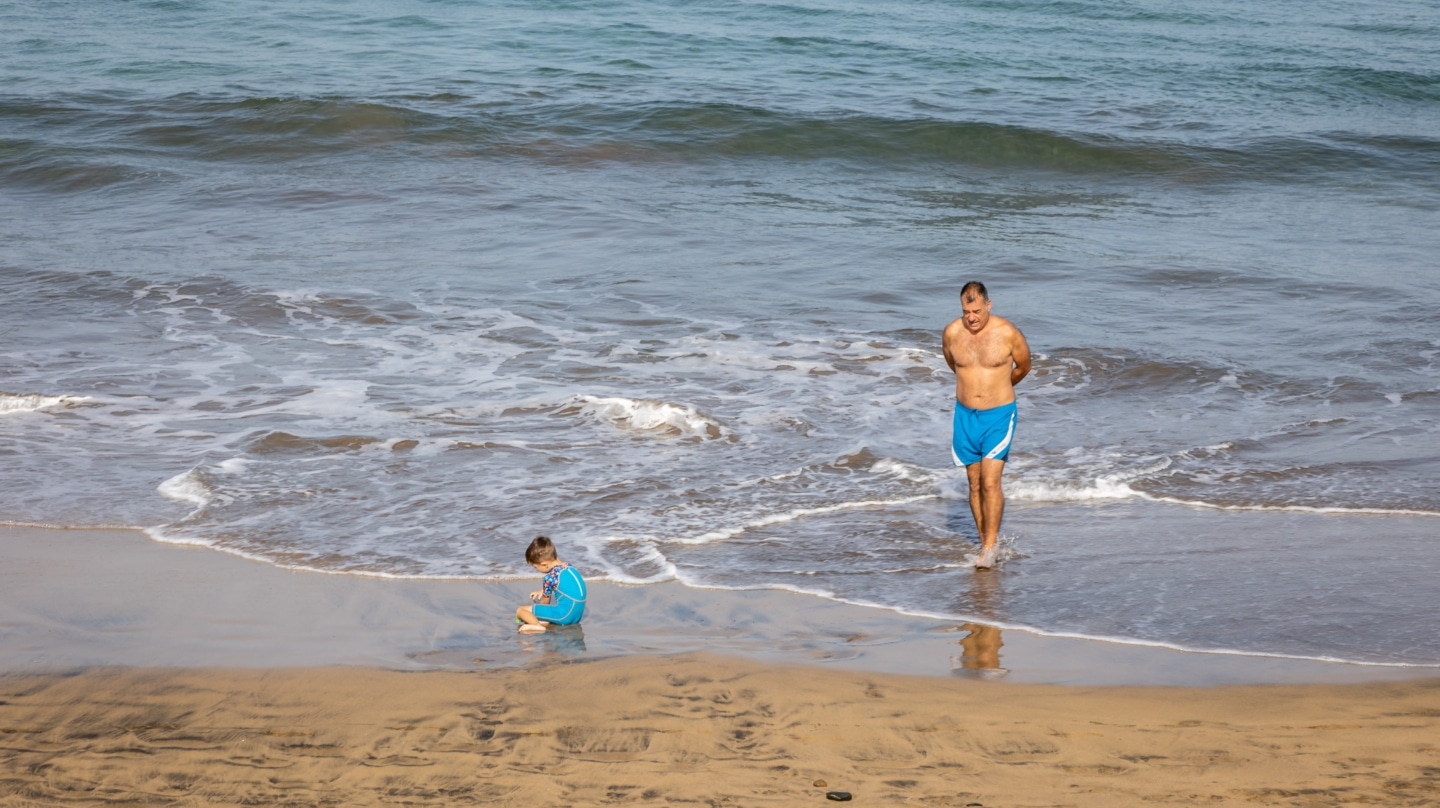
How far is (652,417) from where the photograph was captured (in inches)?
319

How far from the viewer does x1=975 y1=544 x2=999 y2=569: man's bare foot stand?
19.2 ft

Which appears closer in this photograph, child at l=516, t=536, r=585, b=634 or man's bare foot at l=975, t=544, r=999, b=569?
child at l=516, t=536, r=585, b=634

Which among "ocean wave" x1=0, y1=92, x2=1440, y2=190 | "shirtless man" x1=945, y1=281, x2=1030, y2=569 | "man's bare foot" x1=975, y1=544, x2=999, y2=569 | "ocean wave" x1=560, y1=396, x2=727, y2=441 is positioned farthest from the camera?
"ocean wave" x1=0, y1=92, x2=1440, y2=190

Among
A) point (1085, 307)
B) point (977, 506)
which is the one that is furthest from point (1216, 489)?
point (1085, 307)

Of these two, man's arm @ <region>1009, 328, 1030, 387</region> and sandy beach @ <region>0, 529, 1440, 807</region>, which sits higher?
man's arm @ <region>1009, 328, 1030, 387</region>

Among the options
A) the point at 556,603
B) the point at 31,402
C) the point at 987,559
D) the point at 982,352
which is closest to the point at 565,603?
the point at 556,603

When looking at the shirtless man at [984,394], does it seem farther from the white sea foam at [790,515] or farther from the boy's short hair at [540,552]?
the boy's short hair at [540,552]

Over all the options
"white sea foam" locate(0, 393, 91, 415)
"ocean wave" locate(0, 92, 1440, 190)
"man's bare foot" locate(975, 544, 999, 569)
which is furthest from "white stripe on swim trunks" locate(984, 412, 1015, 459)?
"ocean wave" locate(0, 92, 1440, 190)

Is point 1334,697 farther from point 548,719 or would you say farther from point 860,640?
point 548,719

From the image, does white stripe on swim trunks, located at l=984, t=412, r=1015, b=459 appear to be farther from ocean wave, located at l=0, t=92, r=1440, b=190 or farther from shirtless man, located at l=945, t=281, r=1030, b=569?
ocean wave, located at l=0, t=92, r=1440, b=190

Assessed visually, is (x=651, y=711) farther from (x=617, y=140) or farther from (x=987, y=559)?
(x=617, y=140)

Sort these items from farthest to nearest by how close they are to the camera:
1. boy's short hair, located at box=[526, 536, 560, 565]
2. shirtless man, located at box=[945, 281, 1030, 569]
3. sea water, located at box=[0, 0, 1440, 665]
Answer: sea water, located at box=[0, 0, 1440, 665], shirtless man, located at box=[945, 281, 1030, 569], boy's short hair, located at box=[526, 536, 560, 565]

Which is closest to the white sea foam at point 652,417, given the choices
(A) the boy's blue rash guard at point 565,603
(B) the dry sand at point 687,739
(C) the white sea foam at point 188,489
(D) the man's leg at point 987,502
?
(D) the man's leg at point 987,502

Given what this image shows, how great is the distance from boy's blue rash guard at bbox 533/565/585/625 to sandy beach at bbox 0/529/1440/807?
10cm
